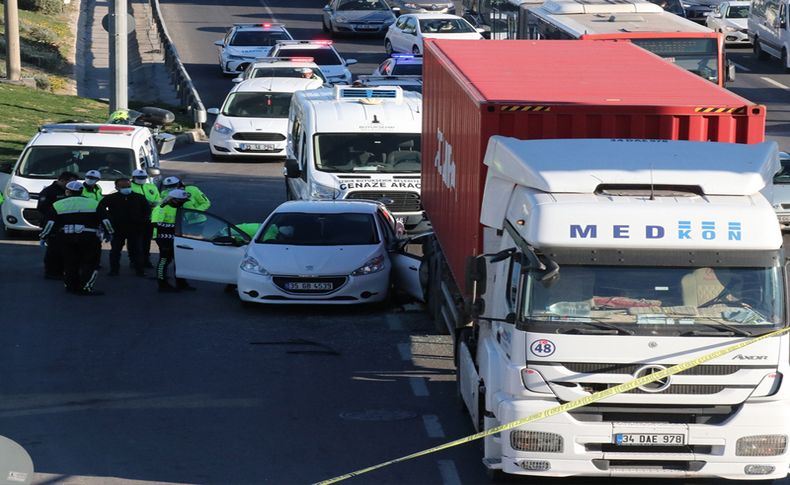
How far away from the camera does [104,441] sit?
12062 millimetres

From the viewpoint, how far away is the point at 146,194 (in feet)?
68.1

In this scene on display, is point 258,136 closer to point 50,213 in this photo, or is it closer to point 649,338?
point 50,213

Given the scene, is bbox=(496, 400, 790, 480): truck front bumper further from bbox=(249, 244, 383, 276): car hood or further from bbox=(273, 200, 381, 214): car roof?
bbox=(273, 200, 381, 214): car roof

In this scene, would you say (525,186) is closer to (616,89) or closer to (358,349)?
(616,89)

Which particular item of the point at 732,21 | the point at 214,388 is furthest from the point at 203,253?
the point at 732,21

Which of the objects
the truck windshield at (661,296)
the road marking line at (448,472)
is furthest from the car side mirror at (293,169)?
the truck windshield at (661,296)

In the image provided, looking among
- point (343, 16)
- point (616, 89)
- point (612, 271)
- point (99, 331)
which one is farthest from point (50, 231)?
point (343, 16)

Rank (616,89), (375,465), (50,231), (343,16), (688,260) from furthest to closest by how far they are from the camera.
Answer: (343,16), (50,231), (616,89), (375,465), (688,260)

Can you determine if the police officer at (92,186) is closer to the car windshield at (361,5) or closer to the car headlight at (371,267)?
the car headlight at (371,267)

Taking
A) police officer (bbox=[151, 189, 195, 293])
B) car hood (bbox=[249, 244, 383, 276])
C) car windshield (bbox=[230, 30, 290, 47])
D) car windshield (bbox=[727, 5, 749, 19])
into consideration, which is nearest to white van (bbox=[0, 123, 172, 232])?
police officer (bbox=[151, 189, 195, 293])

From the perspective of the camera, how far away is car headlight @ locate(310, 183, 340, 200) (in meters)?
21.2

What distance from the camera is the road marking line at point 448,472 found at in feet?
35.9

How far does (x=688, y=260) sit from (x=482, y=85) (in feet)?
13.0

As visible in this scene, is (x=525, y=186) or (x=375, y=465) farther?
(x=375, y=465)
